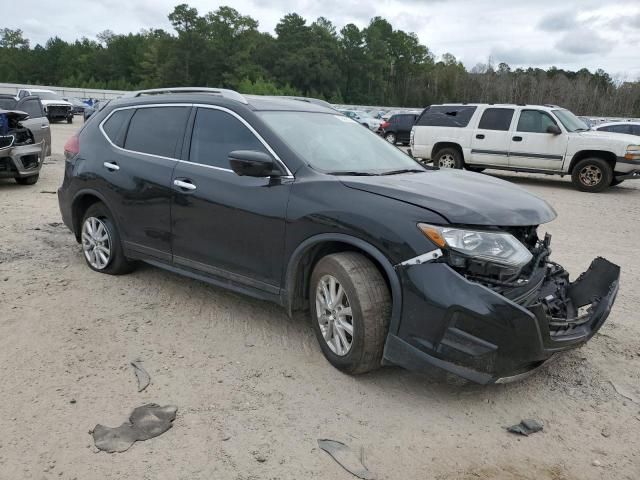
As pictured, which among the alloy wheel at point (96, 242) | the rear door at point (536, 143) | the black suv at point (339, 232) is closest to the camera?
the black suv at point (339, 232)

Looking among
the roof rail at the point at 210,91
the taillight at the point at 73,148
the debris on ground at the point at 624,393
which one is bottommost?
the debris on ground at the point at 624,393

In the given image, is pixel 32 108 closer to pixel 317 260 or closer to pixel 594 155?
pixel 317 260

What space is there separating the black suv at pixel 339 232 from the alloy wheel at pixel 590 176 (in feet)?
30.6

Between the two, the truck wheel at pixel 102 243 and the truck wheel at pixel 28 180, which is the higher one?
the truck wheel at pixel 102 243

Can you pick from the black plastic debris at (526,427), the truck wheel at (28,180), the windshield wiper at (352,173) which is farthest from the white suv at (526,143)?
the black plastic debris at (526,427)

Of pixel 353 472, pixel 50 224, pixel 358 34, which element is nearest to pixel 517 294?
pixel 353 472

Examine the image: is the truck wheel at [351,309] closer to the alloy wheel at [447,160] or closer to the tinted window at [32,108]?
the tinted window at [32,108]

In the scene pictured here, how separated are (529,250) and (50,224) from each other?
6255 millimetres

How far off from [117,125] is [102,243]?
1107 mm

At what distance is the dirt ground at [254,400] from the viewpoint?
2.80m

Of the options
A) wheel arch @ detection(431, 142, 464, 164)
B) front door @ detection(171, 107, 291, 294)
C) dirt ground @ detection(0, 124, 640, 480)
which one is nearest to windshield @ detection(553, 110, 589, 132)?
wheel arch @ detection(431, 142, 464, 164)

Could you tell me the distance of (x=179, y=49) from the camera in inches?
3442

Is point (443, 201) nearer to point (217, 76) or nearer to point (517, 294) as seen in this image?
point (517, 294)

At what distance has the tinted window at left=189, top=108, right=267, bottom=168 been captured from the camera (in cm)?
413
